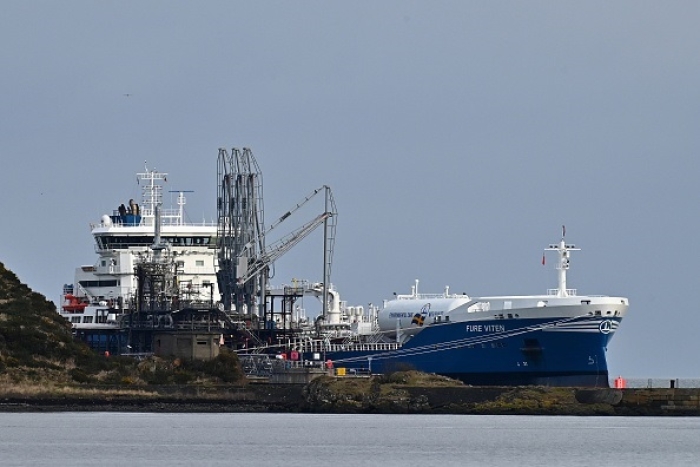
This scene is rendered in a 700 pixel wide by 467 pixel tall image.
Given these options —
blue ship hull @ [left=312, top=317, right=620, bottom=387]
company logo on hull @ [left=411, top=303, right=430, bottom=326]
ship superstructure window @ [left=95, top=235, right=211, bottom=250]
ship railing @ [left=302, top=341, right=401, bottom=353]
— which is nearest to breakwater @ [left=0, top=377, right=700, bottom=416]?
blue ship hull @ [left=312, top=317, right=620, bottom=387]

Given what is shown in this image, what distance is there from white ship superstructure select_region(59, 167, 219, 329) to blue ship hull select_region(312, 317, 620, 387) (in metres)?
16.4

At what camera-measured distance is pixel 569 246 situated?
101812 mm

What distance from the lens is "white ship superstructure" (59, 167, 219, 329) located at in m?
114

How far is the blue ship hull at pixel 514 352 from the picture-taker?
98.9 m

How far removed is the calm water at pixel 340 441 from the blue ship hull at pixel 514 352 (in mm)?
7639

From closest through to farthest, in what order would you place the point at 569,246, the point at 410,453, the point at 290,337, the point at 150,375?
the point at 410,453
the point at 150,375
the point at 569,246
the point at 290,337

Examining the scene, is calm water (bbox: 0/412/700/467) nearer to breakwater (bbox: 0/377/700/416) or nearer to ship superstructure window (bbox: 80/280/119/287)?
breakwater (bbox: 0/377/700/416)

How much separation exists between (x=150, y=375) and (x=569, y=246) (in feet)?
79.3

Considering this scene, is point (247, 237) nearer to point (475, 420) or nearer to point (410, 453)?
point (475, 420)

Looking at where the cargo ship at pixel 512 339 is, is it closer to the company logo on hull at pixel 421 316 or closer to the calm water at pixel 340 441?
the company logo on hull at pixel 421 316

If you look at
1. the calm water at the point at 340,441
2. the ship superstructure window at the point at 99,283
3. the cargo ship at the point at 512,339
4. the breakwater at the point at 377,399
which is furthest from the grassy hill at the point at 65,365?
the ship superstructure window at the point at 99,283

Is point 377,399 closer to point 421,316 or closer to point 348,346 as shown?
point 421,316

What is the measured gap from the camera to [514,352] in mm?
100938

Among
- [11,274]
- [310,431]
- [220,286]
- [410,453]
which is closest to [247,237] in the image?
[220,286]
